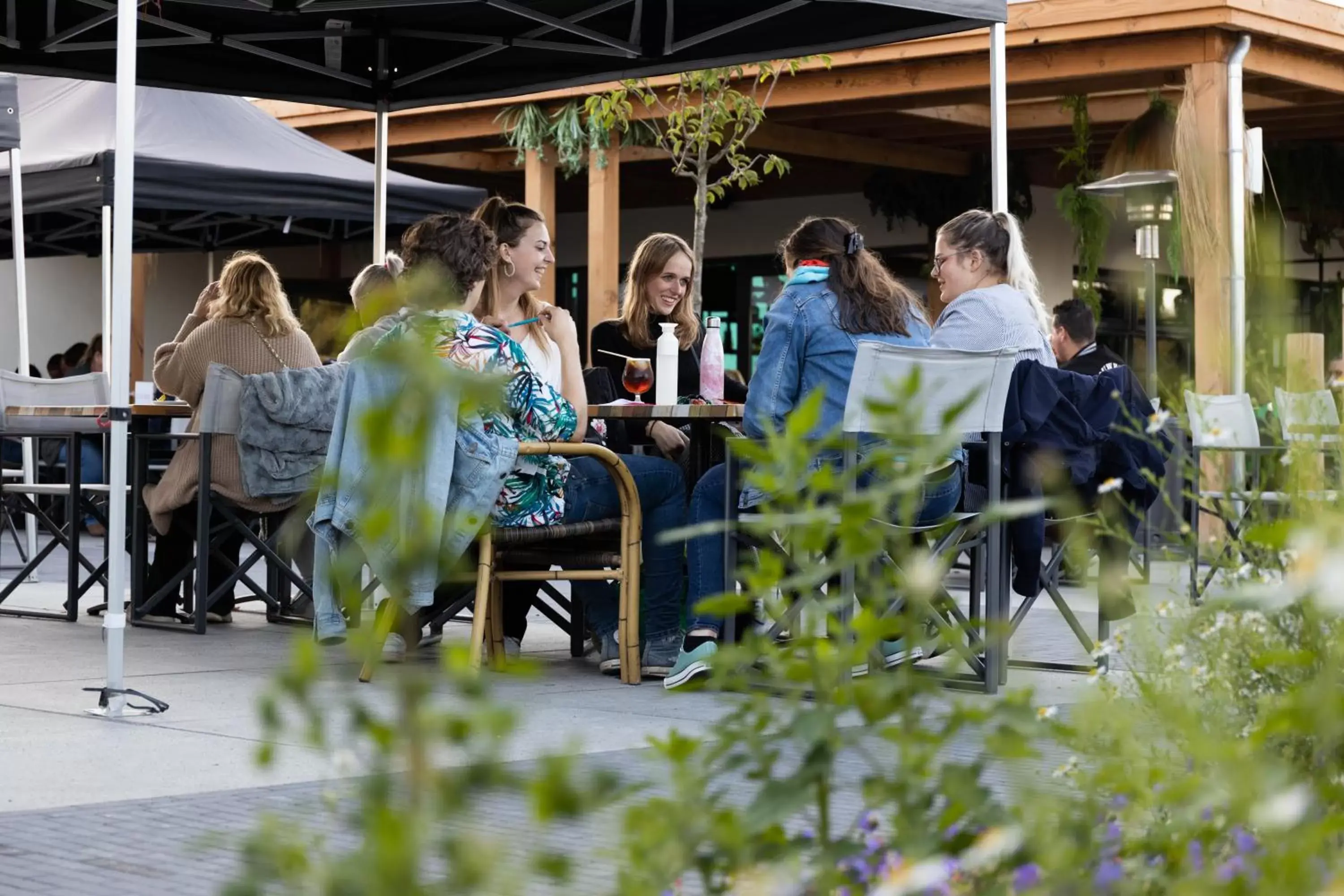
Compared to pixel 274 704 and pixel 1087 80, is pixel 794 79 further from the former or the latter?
pixel 274 704

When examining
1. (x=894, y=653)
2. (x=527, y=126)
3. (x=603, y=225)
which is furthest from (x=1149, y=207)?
(x=894, y=653)

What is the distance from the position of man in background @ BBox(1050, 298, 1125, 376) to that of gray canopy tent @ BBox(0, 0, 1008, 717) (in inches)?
70.1

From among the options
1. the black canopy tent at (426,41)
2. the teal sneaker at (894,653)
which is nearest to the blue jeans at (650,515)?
the teal sneaker at (894,653)

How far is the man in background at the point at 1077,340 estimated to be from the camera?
304 inches

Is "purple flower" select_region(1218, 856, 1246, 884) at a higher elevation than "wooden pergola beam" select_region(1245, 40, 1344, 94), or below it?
below

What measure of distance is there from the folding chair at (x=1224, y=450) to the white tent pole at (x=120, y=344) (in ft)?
7.81

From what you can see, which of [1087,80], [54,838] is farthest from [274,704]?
[1087,80]

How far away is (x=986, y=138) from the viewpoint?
49.1ft

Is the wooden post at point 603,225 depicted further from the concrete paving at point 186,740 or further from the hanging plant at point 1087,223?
the concrete paving at point 186,740

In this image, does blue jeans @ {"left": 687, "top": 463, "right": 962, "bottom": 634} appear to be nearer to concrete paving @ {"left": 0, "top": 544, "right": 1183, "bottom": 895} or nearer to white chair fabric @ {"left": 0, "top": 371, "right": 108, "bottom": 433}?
concrete paving @ {"left": 0, "top": 544, "right": 1183, "bottom": 895}

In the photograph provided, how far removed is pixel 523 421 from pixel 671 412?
0.39 m

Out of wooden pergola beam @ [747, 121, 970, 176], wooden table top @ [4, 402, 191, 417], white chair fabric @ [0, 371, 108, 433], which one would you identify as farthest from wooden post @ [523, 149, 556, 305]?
wooden table top @ [4, 402, 191, 417]

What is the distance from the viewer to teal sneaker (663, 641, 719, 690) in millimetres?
4719

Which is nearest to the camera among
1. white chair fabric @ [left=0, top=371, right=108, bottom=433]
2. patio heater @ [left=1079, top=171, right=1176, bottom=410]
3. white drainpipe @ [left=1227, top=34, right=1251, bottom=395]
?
white chair fabric @ [left=0, top=371, right=108, bottom=433]
